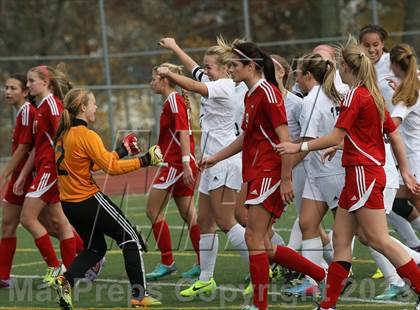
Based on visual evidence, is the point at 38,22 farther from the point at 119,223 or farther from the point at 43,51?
the point at 119,223

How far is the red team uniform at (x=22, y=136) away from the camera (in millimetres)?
9383

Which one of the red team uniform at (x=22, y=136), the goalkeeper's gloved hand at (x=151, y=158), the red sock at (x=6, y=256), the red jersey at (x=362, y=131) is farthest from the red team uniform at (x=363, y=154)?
the red sock at (x=6, y=256)

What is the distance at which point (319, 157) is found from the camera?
27.4ft

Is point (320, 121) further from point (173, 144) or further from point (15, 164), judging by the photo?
point (15, 164)

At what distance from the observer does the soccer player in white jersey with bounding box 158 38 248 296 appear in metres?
8.73

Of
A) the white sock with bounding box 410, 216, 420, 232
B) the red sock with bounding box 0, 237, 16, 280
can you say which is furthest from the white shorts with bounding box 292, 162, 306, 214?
the red sock with bounding box 0, 237, 16, 280

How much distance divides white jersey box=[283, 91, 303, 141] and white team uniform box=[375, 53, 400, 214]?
0.75 metres

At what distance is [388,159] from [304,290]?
1.23 metres

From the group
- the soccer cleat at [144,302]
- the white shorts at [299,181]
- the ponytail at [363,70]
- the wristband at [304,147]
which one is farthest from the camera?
the white shorts at [299,181]

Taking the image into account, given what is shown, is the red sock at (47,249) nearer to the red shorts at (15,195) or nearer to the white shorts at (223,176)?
the red shorts at (15,195)

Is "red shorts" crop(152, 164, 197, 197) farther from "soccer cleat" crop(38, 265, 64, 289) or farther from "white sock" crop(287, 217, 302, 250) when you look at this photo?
"soccer cleat" crop(38, 265, 64, 289)

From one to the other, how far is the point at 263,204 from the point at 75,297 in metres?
2.25

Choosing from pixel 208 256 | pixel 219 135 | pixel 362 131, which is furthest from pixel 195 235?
pixel 362 131

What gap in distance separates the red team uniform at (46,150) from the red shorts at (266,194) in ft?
7.91
